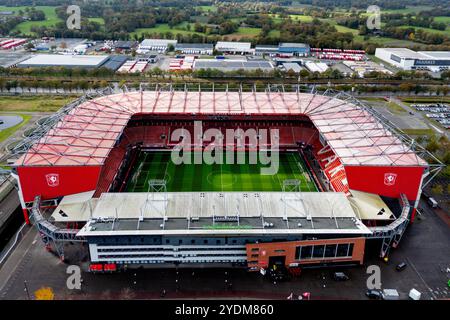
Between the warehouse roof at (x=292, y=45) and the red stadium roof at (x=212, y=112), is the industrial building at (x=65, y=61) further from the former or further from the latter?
the warehouse roof at (x=292, y=45)

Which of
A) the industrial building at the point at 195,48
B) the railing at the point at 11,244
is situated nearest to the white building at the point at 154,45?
the industrial building at the point at 195,48

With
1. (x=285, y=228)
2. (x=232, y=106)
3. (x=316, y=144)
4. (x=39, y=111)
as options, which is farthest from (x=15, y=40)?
(x=285, y=228)

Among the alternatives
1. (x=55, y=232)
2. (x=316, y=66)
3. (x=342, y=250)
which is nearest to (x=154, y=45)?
(x=316, y=66)

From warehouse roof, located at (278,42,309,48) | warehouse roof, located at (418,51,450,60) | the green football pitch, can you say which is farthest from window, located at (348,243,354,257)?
warehouse roof, located at (278,42,309,48)

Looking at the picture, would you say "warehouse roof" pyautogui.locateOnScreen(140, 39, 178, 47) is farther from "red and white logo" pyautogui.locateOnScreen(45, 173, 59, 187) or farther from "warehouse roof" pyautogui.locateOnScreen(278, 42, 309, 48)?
"red and white logo" pyautogui.locateOnScreen(45, 173, 59, 187)

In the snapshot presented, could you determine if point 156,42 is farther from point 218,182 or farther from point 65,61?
point 218,182
